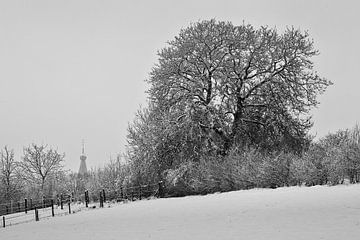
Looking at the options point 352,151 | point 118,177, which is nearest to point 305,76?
point 352,151

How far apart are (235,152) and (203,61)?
6.92 m

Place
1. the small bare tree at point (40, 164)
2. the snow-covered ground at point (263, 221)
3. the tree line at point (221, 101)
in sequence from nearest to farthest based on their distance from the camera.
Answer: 1. the snow-covered ground at point (263, 221)
2. the tree line at point (221, 101)
3. the small bare tree at point (40, 164)

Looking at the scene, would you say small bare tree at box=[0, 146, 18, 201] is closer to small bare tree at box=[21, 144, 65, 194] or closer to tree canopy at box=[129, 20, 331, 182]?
small bare tree at box=[21, 144, 65, 194]

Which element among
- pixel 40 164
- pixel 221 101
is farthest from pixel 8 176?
pixel 221 101

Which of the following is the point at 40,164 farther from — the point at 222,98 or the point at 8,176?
the point at 222,98

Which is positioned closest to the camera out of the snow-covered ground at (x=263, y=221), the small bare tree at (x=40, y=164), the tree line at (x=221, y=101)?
the snow-covered ground at (x=263, y=221)

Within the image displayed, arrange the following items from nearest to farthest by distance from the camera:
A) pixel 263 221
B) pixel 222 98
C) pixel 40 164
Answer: pixel 263 221
pixel 222 98
pixel 40 164

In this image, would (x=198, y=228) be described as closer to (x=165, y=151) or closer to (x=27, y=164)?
(x=165, y=151)

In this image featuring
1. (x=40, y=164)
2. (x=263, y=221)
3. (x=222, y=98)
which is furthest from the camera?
(x=40, y=164)

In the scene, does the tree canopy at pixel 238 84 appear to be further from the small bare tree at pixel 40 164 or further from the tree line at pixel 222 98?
the small bare tree at pixel 40 164

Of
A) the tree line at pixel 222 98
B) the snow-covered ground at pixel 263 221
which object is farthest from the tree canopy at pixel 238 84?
the snow-covered ground at pixel 263 221

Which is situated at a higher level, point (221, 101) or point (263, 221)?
point (221, 101)

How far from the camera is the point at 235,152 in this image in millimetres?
24312

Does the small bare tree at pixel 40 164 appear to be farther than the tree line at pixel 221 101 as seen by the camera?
Yes
